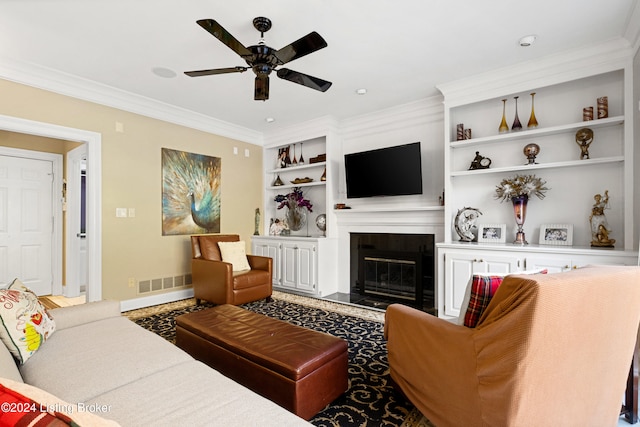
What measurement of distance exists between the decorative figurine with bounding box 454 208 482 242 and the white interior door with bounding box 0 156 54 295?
565 centimetres

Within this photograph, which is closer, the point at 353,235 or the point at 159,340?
the point at 159,340

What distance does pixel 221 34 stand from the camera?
2.00m

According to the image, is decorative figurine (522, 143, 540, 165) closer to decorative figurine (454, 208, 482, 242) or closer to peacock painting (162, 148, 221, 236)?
decorative figurine (454, 208, 482, 242)

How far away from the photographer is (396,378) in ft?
6.07

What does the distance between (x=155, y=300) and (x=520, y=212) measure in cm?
445

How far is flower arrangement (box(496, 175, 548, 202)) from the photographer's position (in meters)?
3.17

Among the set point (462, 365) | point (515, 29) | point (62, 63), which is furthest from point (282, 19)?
point (462, 365)

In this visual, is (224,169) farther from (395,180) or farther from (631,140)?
(631,140)

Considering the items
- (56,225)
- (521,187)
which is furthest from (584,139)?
(56,225)

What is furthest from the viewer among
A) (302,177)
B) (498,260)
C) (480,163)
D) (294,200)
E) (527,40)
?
(302,177)

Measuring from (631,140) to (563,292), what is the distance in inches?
95.2

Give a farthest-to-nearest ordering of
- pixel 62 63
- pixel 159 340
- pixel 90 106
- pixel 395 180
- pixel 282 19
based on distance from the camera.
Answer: pixel 395 180
pixel 90 106
pixel 62 63
pixel 282 19
pixel 159 340

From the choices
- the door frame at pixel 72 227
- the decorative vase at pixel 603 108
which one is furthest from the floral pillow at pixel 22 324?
the decorative vase at pixel 603 108

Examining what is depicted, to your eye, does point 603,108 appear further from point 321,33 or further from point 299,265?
point 299,265
